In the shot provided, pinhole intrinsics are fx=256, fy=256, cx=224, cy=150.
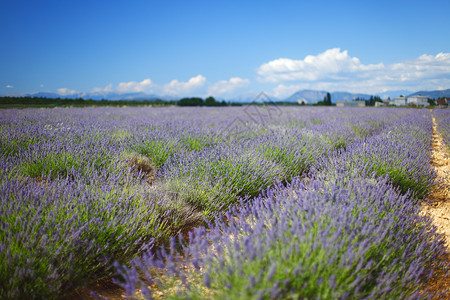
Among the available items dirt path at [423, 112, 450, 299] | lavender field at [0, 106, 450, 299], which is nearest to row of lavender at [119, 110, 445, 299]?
lavender field at [0, 106, 450, 299]

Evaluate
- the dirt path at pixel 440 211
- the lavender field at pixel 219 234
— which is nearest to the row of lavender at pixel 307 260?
the lavender field at pixel 219 234

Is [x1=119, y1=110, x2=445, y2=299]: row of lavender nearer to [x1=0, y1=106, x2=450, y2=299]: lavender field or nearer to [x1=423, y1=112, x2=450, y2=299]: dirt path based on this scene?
[x1=0, y1=106, x2=450, y2=299]: lavender field

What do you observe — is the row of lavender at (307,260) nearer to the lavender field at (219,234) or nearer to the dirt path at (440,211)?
the lavender field at (219,234)

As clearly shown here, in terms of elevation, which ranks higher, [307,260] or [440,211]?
[307,260]

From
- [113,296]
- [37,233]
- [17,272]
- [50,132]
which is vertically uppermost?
[50,132]

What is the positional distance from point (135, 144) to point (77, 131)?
44.7 inches

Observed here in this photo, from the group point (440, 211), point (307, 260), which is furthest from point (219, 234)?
point (440, 211)

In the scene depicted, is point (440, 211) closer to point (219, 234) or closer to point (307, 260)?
point (307, 260)

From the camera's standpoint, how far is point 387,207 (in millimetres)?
1697

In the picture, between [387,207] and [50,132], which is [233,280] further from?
[50,132]

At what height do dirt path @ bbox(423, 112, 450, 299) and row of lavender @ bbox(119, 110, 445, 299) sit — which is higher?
row of lavender @ bbox(119, 110, 445, 299)

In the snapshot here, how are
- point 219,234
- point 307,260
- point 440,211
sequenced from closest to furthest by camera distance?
point 307,260 < point 219,234 < point 440,211

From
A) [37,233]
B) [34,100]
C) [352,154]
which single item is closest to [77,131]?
[37,233]

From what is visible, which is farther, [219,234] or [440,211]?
[440,211]
